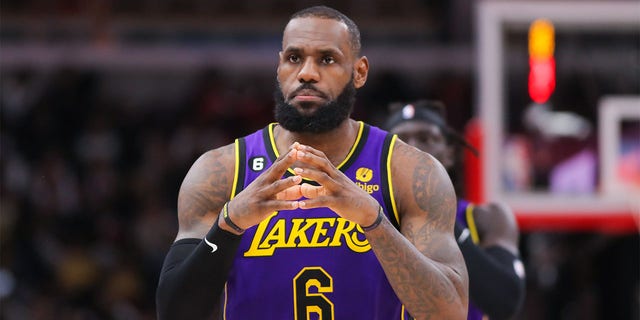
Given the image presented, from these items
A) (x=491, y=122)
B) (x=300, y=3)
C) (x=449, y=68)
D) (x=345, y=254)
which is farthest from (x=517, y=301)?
(x=300, y=3)

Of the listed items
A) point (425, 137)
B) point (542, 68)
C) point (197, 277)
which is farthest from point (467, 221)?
point (542, 68)

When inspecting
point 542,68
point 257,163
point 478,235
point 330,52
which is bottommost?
point 478,235

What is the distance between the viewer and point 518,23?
38.1 feet

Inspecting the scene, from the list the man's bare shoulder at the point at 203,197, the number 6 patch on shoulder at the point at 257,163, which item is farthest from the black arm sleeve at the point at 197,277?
the number 6 patch on shoulder at the point at 257,163

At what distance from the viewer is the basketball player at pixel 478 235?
215 inches

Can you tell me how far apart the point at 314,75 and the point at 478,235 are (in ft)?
7.79

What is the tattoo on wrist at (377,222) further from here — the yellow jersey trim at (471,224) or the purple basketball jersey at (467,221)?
the yellow jersey trim at (471,224)

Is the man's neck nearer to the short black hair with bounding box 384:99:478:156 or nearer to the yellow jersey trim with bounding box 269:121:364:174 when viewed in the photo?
the yellow jersey trim with bounding box 269:121:364:174

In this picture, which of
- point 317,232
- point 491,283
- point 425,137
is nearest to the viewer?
point 317,232

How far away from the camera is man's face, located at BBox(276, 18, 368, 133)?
4.05 metres

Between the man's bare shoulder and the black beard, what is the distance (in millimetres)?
314

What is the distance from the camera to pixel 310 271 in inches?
162

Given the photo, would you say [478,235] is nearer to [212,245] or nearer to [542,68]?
[212,245]

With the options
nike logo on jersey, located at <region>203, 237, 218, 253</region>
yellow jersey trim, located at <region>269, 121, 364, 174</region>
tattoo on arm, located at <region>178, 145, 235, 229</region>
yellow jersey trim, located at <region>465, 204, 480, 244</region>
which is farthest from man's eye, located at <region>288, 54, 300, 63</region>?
yellow jersey trim, located at <region>465, 204, 480, 244</region>
